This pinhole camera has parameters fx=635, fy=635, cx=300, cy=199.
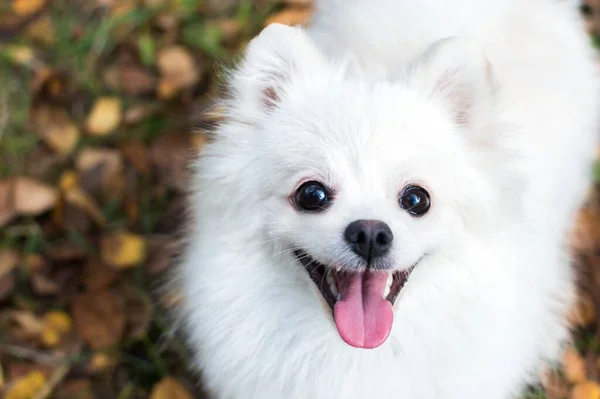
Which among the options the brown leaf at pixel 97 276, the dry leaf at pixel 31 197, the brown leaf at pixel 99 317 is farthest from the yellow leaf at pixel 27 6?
the brown leaf at pixel 99 317

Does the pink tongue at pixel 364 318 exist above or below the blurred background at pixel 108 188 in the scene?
above

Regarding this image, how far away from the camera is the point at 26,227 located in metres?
3.33

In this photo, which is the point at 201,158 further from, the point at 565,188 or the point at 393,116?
the point at 565,188

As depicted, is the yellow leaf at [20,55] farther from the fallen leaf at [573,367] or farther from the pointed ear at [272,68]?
the fallen leaf at [573,367]

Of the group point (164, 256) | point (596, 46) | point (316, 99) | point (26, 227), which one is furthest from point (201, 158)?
point (596, 46)

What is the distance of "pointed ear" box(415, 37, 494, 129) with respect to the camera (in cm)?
193

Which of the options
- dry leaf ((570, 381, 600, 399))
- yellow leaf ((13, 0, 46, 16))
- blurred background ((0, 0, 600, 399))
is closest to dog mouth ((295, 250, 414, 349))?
blurred background ((0, 0, 600, 399))

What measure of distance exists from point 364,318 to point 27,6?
350 cm

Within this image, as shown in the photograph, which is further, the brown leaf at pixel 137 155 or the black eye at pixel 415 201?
the brown leaf at pixel 137 155

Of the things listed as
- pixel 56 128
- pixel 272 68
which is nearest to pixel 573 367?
pixel 272 68

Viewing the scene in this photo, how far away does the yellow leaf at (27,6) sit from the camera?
4.23 meters

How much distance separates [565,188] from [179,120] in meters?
2.14

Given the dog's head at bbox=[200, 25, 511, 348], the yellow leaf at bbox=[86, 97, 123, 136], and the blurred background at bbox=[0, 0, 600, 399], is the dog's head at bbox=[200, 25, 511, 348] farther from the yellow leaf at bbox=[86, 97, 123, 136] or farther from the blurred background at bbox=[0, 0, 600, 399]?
the yellow leaf at bbox=[86, 97, 123, 136]

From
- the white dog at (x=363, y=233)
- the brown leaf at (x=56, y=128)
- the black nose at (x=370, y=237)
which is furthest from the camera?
the brown leaf at (x=56, y=128)
